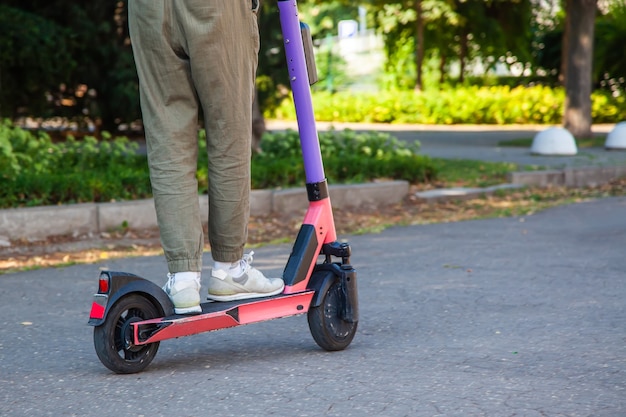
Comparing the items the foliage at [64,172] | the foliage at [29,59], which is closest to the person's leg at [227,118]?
the foliage at [64,172]

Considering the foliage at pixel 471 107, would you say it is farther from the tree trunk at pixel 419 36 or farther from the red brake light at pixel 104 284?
the red brake light at pixel 104 284

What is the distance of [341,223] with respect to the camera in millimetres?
8281

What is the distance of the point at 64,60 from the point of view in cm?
1301

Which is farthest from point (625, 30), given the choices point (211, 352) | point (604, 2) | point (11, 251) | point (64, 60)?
point (211, 352)

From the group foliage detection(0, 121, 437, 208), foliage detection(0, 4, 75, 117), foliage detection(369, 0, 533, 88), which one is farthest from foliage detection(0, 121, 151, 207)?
foliage detection(369, 0, 533, 88)

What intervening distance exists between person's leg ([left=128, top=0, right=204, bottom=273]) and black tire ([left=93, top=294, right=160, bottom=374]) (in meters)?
0.20

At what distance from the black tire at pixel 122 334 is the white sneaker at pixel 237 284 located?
1.03 feet

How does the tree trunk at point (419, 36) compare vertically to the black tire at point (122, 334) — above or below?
above

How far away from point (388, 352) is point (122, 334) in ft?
3.58

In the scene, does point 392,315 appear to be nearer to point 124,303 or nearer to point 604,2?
point 124,303

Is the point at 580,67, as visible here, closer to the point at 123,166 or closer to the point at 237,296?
the point at 123,166

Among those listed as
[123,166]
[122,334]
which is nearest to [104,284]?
[122,334]

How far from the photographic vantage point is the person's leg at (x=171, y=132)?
142 inches

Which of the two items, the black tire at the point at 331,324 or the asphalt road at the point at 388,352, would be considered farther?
the black tire at the point at 331,324
